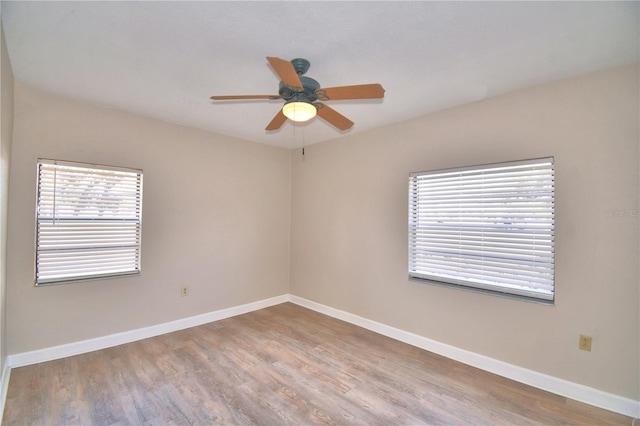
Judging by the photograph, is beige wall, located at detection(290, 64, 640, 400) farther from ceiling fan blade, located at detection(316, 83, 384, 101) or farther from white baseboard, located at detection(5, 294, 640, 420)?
ceiling fan blade, located at detection(316, 83, 384, 101)

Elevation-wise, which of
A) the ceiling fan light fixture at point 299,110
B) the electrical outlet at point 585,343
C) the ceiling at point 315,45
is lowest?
the electrical outlet at point 585,343

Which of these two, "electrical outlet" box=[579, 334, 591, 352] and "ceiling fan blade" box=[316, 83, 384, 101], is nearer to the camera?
"ceiling fan blade" box=[316, 83, 384, 101]

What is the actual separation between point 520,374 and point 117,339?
393 cm

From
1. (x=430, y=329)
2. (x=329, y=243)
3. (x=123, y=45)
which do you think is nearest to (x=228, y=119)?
(x=123, y=45)

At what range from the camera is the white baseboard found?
6.90 feet

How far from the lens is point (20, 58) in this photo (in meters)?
2.12

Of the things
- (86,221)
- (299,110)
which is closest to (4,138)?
(86,221)

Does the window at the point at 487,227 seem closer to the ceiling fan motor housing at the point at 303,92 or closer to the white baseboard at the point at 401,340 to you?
the white baseboard at the point at 401,340

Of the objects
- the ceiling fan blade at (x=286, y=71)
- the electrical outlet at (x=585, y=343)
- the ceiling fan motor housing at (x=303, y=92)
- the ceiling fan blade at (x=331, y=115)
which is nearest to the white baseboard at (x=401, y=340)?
the electrical outlet at (x=585, y=343)

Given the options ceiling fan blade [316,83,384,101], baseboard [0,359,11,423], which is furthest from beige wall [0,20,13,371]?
ceiling fan blade [316,83,384,101]

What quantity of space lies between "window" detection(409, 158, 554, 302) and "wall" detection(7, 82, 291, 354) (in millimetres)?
2265

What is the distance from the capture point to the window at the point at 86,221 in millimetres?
2695

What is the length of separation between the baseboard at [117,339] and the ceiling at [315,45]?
2.44 m

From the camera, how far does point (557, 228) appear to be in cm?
232
